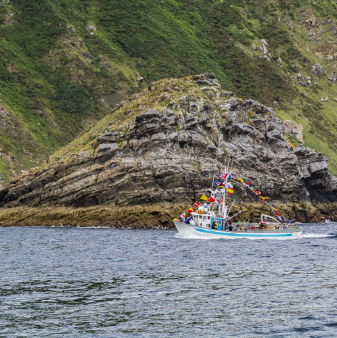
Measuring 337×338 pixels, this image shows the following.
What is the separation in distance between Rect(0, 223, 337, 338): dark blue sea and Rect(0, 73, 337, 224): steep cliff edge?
1311 inches

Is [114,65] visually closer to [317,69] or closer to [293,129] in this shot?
[293,129]

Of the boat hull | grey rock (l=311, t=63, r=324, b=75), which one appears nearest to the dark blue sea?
the boat hull

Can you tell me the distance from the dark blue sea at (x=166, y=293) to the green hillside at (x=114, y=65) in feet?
274

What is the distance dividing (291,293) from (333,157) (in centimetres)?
13193

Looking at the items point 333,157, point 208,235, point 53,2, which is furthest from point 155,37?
point 208,235

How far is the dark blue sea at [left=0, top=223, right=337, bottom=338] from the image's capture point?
64.7 ft

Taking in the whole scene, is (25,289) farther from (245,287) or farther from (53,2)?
(53,2)

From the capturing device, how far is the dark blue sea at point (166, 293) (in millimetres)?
19734

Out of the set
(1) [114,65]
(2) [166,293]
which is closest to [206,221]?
(2) [166,293]

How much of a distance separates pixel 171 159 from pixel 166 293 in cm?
5397

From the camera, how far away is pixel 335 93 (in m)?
189

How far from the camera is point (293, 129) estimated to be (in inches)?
5773

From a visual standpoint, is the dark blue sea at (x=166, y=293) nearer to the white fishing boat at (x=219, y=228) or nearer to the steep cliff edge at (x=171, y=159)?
the white fishing boat at (x=219, y=228)

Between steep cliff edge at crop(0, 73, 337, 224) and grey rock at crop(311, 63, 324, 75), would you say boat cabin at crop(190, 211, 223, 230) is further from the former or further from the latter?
grey rock at crop(311, 63, 324, 75)
